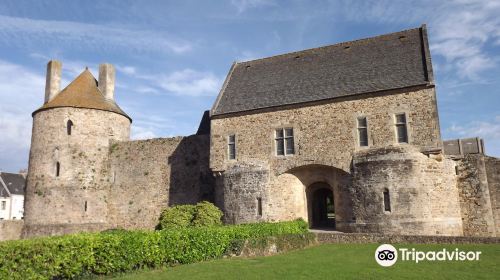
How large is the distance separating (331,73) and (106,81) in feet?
57.3

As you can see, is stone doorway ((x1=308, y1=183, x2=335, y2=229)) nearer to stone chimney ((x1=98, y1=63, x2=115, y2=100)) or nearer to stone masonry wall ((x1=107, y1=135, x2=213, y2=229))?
stone masonry wall ((x1=107, y1=135, x2=213, y2=229))

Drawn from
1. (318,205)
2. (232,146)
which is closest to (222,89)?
(232,146)

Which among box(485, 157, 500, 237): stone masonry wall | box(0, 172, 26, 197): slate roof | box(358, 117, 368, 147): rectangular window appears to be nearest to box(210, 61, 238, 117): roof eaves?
box(358, 117, 368, 147): rectangular window

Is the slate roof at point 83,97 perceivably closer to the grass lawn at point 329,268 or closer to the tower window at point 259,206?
the tower window at point 259,206

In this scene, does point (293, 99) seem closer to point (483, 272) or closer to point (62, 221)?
point (483, 272)

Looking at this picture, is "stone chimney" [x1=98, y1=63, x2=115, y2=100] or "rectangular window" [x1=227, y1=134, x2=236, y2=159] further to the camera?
"stone chimney" [x1=98, y1=63, x2=115, y2=100]

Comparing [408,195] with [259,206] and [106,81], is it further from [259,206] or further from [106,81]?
[106,81]

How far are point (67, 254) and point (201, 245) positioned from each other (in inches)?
164

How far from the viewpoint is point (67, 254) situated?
10180 mm

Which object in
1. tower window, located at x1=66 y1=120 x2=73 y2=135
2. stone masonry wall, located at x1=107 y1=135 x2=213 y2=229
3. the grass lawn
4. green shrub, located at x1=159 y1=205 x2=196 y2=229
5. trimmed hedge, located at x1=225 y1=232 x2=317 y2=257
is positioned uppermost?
tower window, located at x1=66 y1=120 x2=73 y2=135

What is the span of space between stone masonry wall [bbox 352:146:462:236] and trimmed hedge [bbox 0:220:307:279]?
21.5 feet

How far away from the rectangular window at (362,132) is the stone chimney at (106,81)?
63.1ft

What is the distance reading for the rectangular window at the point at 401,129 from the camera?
18234mm

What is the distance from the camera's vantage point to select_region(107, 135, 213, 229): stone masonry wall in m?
25.3
